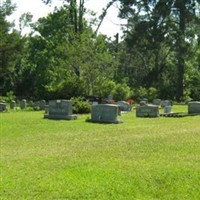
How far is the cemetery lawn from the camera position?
7.33 meters

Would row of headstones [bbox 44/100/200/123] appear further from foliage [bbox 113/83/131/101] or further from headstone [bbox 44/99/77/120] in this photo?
foliage [bbox 113/83/131/101]

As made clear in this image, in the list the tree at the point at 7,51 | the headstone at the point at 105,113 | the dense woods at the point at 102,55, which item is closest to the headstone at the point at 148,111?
the headstone at the point at 105,113

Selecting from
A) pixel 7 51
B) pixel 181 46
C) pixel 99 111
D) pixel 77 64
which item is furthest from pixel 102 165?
pixel 7 51

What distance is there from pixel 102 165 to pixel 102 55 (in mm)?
27932

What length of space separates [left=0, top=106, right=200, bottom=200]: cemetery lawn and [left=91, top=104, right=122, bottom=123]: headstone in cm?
356

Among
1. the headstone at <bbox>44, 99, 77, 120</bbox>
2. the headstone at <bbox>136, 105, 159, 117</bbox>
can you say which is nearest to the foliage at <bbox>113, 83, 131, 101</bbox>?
the headstone at <bbox>136, 105, 159, 117</bbox>

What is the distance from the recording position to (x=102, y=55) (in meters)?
36.5

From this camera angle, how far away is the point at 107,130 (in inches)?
597

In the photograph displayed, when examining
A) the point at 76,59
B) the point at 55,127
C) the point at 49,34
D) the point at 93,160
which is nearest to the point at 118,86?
the point at 76,59

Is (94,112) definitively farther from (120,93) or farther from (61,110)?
(120,93)

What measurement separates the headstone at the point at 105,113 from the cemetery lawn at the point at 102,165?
3.56m

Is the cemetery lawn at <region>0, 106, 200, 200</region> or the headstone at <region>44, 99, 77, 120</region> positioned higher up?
the headstone at <region>44, 99, 77, 120</region>

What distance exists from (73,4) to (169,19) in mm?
9176

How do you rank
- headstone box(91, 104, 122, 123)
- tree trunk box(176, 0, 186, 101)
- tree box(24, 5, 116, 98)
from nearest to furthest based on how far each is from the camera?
headstone box(91, 104, 122, 123), tree box(24, 5, 116, 98), tree trunk box(176, 0, 186, 101)
